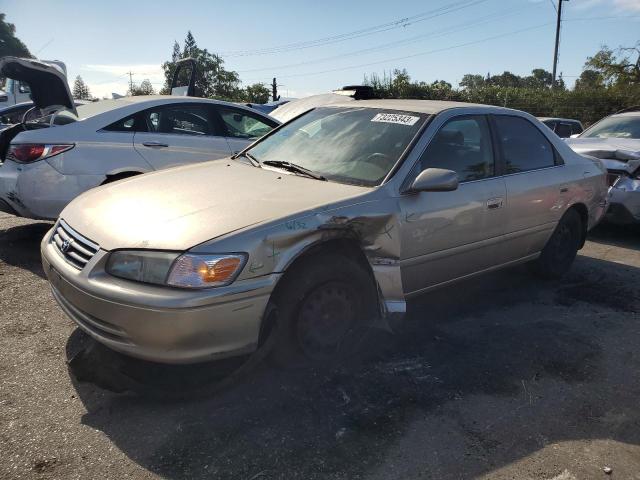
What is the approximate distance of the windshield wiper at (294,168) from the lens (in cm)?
330

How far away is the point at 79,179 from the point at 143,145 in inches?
29.1

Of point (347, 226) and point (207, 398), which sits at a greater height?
point (347, 226)

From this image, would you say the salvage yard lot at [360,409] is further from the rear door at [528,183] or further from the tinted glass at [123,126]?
the tinted glass at [123,126]

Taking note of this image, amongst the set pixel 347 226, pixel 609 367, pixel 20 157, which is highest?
pixel 20 157

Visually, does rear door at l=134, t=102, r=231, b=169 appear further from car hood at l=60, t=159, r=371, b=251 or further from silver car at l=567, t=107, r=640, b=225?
silver car at l=567, t=107, r=640, b=225

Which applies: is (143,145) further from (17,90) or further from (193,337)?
(17,90)

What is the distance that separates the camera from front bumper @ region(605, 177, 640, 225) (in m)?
5.96

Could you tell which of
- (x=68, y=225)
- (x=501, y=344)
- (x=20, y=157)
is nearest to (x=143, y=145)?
(x=20, y=157)

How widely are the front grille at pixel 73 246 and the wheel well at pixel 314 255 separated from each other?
935mm

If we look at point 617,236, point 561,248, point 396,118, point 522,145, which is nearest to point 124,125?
point 396,118

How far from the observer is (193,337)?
2395 millimetres

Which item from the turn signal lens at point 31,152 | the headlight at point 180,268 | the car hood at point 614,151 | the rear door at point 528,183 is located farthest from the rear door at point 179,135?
the car hood at point 614,151

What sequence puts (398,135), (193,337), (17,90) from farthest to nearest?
(17,90) → (398,135) → (193,337)

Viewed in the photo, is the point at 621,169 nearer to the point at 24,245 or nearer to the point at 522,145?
the point at 522,145
